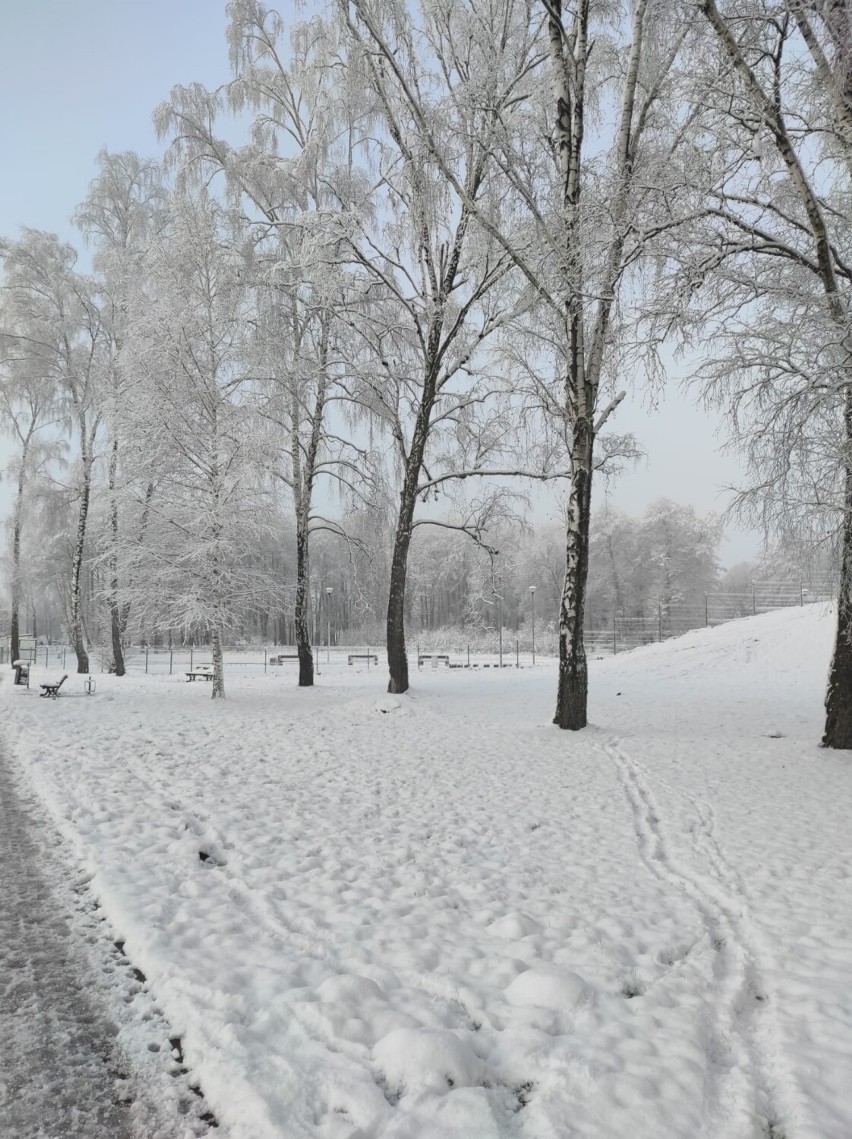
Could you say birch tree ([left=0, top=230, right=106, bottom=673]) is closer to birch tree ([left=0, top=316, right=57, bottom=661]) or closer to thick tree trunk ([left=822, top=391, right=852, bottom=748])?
birch tree ([left=0, top=316, right=57, bottom=661])

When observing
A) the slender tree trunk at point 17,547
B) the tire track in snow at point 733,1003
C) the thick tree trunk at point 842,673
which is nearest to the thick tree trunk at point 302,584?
the thick tree trunk at point 842,673

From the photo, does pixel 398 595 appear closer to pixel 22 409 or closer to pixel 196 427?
pixel 196 427

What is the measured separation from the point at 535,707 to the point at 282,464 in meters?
7.72

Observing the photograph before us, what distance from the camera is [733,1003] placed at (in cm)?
272

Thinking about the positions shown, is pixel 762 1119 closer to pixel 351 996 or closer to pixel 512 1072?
pixel 512 1072

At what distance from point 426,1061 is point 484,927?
1.23m

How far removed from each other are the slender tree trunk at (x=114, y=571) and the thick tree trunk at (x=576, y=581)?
9.25 m

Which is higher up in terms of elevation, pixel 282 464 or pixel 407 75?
pixel 407 75

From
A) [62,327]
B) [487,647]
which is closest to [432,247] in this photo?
[62,327]

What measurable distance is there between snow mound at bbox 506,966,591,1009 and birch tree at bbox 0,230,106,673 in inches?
768

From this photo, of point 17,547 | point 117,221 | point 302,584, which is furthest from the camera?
point 17,547

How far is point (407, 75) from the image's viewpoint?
1105cm

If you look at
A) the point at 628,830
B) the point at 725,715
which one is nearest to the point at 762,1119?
the point at 628,830

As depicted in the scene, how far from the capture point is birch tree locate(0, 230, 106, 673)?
1927cm
